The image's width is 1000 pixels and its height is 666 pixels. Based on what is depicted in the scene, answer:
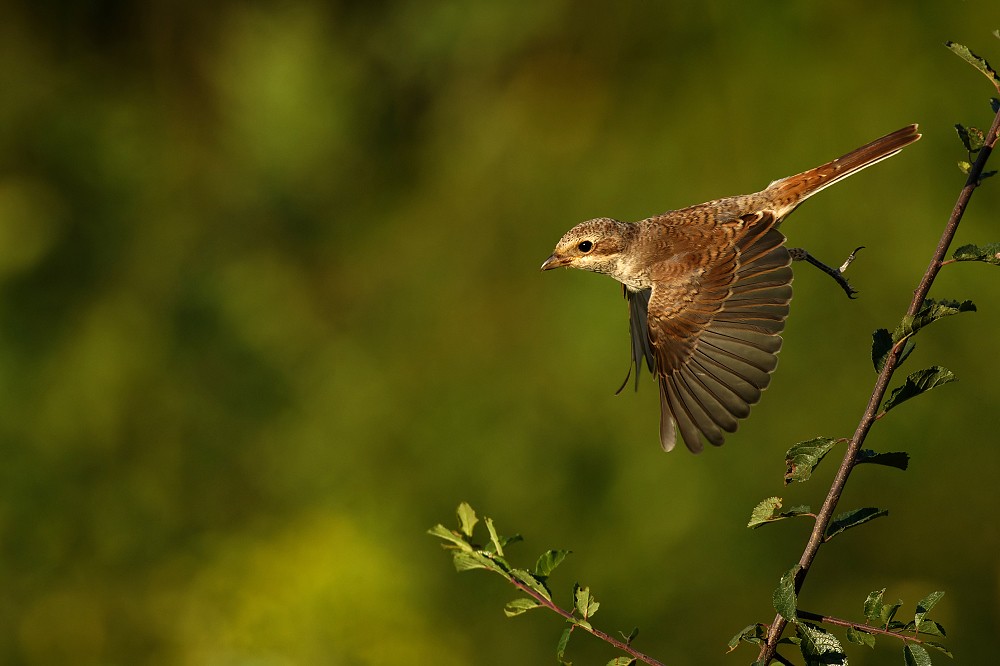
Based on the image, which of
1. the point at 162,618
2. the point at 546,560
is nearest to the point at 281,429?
the point at 162,618

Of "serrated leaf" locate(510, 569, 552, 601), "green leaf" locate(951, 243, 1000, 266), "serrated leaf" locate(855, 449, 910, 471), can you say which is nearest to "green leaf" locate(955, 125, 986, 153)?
"green leaf" locate(951, 243, 1000, 266)

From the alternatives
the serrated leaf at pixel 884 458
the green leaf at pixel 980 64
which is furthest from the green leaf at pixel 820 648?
the green leaf at pixel 980 64

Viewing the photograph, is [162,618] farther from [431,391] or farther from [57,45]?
[57,45]

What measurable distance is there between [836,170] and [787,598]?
1.70 m

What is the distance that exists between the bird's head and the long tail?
1.46ft

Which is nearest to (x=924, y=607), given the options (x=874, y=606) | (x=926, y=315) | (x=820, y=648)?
(x=874, y=606)

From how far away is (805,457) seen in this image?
5.87 feet

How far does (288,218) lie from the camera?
6.41m

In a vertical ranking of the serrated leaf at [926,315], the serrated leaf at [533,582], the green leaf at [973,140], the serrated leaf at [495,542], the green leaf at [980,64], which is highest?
the green leaf at [980,64]

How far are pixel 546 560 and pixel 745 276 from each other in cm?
117

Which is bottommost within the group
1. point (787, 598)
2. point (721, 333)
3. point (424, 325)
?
point (787, 598)

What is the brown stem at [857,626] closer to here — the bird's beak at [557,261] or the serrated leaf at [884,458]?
the serrated leaf at [884,458]

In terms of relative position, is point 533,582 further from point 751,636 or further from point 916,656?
point 916,656

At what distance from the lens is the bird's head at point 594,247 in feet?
10.4
